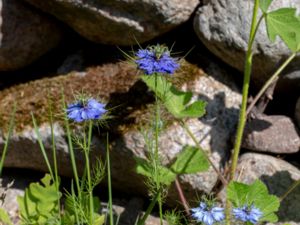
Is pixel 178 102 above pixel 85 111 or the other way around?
the other way around

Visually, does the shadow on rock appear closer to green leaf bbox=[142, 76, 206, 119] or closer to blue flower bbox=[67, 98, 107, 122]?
green leaf bbox=[142, 76, 206, 119]

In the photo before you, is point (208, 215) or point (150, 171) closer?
point (208, 215)

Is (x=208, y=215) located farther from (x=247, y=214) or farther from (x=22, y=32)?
(x=22, y=32)

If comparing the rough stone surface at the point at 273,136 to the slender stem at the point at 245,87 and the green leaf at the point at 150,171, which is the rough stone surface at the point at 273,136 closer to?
the slender stem at the point at 245,87

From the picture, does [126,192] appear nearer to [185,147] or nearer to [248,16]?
[185,147]

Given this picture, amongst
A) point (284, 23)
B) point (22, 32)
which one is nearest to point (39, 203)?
point (22, 32)

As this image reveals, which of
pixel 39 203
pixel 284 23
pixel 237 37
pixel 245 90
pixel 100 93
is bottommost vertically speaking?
pixel 39 203
